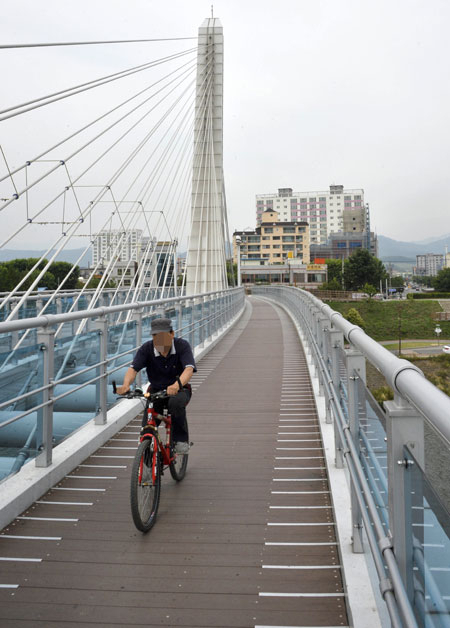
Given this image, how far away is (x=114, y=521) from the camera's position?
13.0ft

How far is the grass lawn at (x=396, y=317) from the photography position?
47825mm

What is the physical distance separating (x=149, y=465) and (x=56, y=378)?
1339 mm

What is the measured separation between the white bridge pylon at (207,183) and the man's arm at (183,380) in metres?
18.6

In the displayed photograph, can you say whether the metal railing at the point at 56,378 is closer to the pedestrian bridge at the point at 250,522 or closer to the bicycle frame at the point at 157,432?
the pedestrian bridge at the point at 250,522

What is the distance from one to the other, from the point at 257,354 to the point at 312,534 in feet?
30.6

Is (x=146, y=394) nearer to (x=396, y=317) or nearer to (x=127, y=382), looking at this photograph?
(x=127, y=382)

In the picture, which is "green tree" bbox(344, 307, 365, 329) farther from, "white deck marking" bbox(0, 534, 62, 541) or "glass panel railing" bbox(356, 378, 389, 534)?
"glass panel railing" bbox(356, 378, 389, 534)

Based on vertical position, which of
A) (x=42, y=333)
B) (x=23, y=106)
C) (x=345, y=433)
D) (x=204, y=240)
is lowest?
(x=345, y=433)

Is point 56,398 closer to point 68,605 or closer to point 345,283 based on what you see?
point 68,605

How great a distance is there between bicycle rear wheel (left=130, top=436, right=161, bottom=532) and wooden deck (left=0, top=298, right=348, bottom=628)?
0.12 metres

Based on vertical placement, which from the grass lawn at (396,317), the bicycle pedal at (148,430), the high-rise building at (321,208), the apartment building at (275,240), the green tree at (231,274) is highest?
the high-rise building at (321,208)

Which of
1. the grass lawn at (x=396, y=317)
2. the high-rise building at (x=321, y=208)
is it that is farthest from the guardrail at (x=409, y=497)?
the high-rise building at (x=321, y=208)

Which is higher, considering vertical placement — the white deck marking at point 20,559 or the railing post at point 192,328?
the railing post at point 192,328

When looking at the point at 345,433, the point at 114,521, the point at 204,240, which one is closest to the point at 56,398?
the point at 114,521
